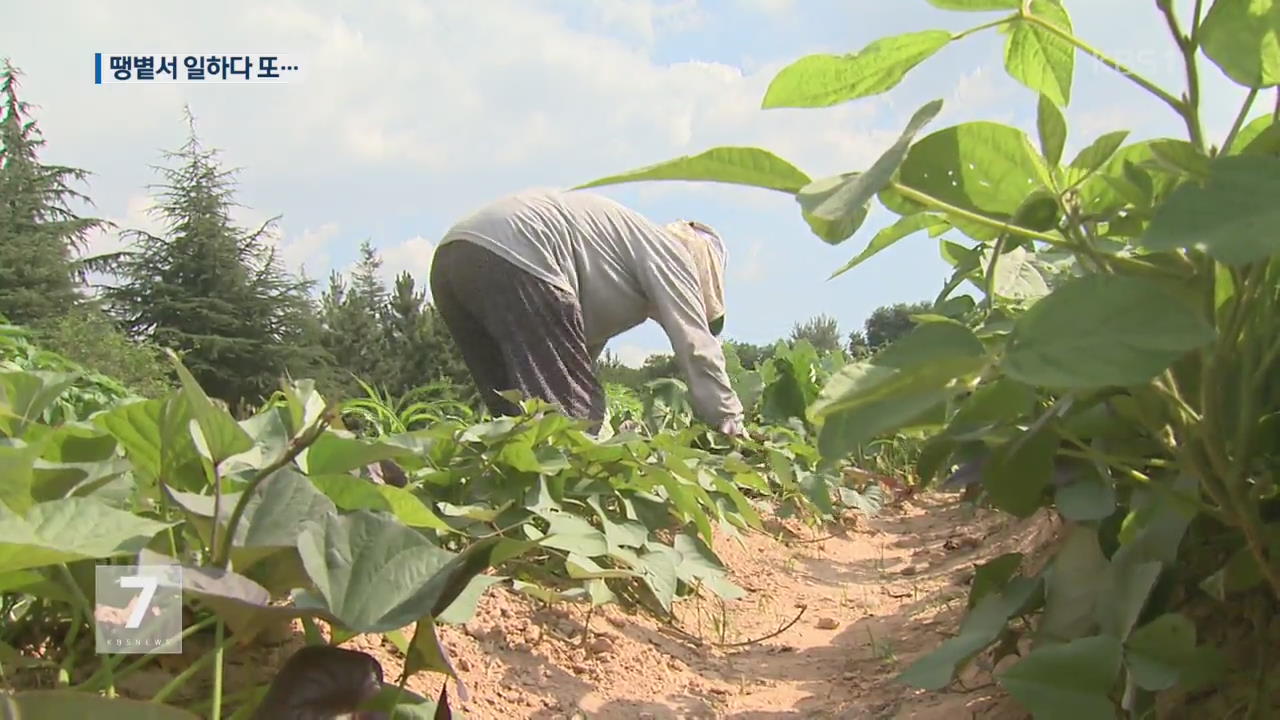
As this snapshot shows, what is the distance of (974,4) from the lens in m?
0.60

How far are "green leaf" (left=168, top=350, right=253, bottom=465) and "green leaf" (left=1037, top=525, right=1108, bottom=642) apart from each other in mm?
619

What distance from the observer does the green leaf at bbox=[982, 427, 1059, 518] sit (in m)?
0.68

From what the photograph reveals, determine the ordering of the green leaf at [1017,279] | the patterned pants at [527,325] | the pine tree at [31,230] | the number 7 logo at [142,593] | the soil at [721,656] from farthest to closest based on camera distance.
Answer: the pine tree at [31,230]
the patterned pants at [527,325]
the soil at [721,656]
the green leaf at [1017,279]
the number 7 logo at [142,593]

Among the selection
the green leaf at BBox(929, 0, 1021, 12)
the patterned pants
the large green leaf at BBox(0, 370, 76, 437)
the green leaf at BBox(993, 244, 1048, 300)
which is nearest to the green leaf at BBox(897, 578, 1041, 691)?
the green leaf at BBox(993, 244, 1048, 300)

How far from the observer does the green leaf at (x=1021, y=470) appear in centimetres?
68

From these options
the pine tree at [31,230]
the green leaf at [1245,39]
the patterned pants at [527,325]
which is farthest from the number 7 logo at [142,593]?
the pine tree at [31,230]

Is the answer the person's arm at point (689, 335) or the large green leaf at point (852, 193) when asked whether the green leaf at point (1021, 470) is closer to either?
the large green leaf at point (852, 193)

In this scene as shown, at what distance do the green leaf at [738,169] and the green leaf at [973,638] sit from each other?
36cm

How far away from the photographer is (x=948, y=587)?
203cm

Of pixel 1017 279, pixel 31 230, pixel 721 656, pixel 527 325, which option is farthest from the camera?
pixel 31 230

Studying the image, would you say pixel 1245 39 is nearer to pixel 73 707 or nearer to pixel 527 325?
pixel 73 707

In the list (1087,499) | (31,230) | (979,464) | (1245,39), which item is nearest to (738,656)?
(979,464)

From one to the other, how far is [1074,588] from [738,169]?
→ 17.3 inches

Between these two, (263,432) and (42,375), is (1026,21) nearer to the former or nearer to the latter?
(263,432)
